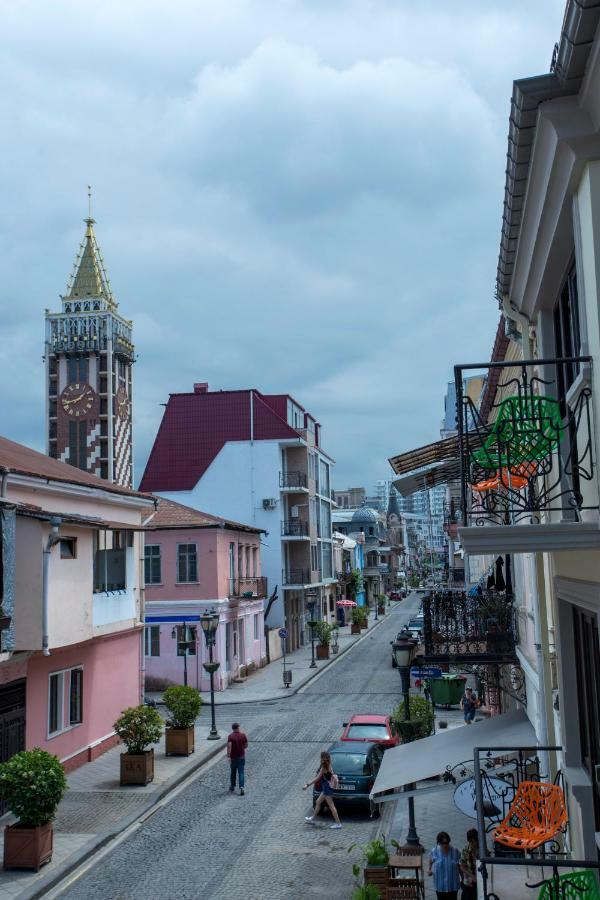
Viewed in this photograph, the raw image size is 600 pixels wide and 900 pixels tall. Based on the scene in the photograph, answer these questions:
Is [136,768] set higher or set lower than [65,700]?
lower

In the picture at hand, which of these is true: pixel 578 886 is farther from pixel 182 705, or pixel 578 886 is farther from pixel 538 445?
pixel 182 705

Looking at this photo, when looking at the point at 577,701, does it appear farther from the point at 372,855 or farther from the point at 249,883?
the point at 249,883

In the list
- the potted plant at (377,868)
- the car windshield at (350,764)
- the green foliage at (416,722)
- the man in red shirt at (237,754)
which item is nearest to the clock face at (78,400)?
the man in red shirt at (237,754)

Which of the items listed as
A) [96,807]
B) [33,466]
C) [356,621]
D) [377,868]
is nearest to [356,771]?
[96,807]

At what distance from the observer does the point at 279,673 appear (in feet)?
130

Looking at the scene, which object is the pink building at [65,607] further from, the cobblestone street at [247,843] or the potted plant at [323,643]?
the potted plant at [323,643]

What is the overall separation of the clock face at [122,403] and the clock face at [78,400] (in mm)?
2493

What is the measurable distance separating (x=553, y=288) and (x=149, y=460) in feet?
155

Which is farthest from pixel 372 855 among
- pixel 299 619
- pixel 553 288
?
pixel 299 619

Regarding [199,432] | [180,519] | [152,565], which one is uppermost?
[199,432]

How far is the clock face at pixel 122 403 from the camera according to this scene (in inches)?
3209

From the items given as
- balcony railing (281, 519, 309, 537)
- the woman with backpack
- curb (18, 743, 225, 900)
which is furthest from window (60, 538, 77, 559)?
balcony railing (281, 519, 309, 537)

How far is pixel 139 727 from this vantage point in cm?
1909

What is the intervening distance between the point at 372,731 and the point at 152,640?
16.8 meters
